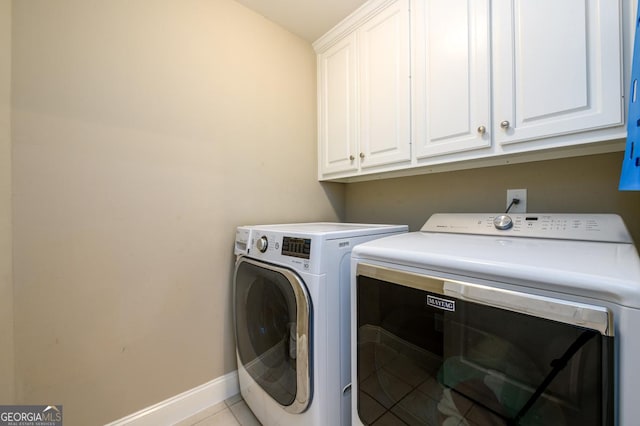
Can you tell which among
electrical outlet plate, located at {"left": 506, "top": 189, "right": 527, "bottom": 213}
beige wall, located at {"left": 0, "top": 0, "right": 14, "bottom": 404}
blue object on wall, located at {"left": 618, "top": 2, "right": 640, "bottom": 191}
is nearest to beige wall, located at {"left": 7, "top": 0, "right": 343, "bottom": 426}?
beige wall, located at {"left": 0, "top": 0, "right": 14, "bottom": 404}

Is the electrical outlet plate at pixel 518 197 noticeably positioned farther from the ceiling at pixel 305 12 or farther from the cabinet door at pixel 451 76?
the ceiling at pixel 305 12

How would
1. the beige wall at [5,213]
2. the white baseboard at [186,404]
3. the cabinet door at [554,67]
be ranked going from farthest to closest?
1. the white baseboard at [186,404]
2. the beige wall at [5,213]
3. the cabinet door at [554,67]

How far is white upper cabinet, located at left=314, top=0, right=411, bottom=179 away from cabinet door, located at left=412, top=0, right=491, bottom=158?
0.08m

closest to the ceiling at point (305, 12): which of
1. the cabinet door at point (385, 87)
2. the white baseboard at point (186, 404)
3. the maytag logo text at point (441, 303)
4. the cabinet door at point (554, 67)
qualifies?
the cabinet door at point (385, 87)

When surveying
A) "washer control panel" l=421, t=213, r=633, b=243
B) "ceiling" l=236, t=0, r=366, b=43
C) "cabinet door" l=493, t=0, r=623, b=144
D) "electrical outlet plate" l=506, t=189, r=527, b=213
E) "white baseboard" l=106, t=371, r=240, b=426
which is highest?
"ceiling" l=236, t=0, r=366, b=43

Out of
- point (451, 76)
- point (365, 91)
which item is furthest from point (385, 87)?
point (451, 76)

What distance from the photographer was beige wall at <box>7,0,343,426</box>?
998 millimetres

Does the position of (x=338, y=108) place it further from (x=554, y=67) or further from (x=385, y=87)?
(x=554, y=67)

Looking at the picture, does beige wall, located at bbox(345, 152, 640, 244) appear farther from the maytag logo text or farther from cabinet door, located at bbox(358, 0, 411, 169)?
the maytag logo text

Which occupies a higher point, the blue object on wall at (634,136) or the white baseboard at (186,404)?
the blue object on wall at (634,136)

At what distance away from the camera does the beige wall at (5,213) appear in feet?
3.05

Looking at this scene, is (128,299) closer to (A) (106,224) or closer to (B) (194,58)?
(A) (106,224)

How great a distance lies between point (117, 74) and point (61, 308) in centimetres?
106

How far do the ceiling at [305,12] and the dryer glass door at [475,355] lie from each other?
1584 mm
